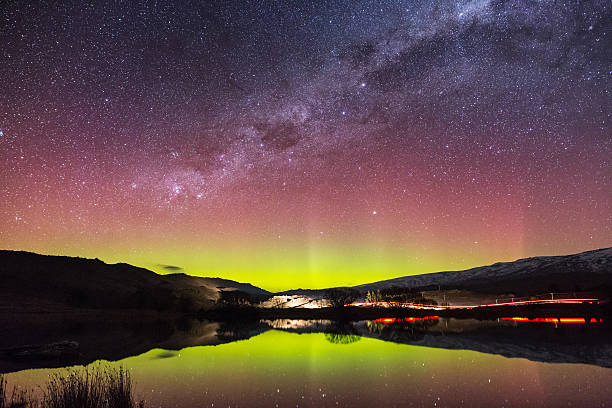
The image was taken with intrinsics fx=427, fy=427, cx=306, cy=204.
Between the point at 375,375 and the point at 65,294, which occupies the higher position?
the point at 65,294

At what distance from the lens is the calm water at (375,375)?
1736cm

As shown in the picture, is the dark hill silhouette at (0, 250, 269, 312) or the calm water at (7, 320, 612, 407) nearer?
the calm water at (7, 320, 612, 407)

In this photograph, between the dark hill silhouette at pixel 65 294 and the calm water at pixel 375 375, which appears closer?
the calm water at pixel 375 375

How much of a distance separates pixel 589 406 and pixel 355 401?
337 inches

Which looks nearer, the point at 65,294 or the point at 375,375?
the point at 375,375

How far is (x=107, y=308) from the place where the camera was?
128m

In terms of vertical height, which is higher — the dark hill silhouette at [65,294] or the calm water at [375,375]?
the dark hill silhouette at [65,294]

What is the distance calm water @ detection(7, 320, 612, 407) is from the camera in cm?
1736

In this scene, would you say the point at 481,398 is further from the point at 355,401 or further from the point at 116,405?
the point at 116,405

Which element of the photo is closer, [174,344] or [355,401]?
[355,401]

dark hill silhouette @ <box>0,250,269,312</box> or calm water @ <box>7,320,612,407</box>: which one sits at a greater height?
dark hill silhouette @ <box>0,250,269,312</box>

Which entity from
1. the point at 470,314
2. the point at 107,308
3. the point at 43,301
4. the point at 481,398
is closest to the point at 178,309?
the point at 107,308

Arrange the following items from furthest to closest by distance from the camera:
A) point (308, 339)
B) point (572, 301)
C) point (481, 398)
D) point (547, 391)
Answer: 1. point (572, 301)
2. point (308, 339)
3. point (547, 391)
4. point (481, 398)

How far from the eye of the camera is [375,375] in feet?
74.8
